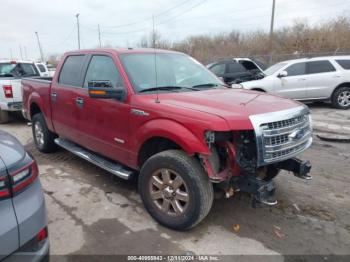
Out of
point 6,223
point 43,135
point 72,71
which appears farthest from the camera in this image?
point 43,135

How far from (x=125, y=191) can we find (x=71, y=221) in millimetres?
970

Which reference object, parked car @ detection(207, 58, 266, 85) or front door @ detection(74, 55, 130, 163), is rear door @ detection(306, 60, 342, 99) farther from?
front door @ detection(74, 55, 130, 163)

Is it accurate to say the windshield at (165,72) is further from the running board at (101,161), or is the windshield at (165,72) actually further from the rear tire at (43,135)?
the rear tire at (43,135)

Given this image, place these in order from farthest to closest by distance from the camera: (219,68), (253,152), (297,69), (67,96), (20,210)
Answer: (219,68), (297,69), (67,96), (253,152), (20,210)

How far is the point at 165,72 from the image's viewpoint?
4.27 m

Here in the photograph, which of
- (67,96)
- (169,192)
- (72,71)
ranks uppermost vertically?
(72,71)

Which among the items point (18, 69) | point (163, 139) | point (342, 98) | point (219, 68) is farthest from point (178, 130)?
point (219, 68)

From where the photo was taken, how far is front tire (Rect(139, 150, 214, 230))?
314 cm

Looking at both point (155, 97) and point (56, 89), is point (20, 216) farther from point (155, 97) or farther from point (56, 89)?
point (56, 89)

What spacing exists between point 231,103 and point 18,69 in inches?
373

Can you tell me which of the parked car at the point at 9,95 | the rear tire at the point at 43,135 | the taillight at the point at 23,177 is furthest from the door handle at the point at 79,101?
the parked car at the point at 9,95

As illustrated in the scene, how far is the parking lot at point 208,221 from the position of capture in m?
3.16

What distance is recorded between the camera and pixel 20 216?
204 centimetres

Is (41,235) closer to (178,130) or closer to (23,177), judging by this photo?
(23,177)
